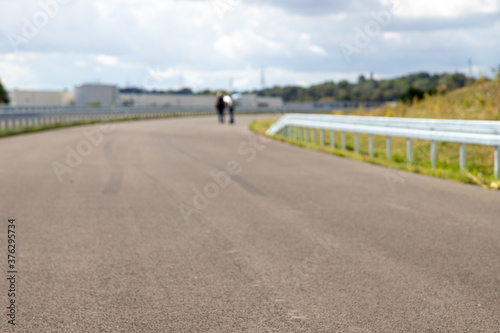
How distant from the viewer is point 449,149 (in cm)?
1580

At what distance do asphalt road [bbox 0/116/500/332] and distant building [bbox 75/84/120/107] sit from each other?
288ft

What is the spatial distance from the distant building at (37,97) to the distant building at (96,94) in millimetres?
5472

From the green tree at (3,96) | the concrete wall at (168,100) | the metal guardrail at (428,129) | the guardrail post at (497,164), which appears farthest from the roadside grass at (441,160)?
the concrete wall at (168,100)

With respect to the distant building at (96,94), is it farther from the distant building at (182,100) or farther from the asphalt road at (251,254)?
the asphalt road at (251,254)

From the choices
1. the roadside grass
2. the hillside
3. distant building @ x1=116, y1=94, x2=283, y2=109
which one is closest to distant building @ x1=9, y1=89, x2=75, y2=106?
distant building @ x1=116, y1=94, x2=283, y2=109

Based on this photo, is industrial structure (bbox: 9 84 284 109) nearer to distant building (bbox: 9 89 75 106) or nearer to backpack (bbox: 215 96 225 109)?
distant building (bbox: 9 89 75 106)

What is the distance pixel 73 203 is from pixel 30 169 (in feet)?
15.6

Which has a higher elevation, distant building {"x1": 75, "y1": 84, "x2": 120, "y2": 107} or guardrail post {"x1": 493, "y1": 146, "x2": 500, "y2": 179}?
distant building {"x1": 75, "y1": 84, "x2": 120, "y2": 107}

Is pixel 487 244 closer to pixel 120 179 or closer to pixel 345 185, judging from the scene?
pixel 345 185

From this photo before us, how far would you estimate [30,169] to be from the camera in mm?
13281

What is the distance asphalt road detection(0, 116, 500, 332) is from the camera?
4.29m

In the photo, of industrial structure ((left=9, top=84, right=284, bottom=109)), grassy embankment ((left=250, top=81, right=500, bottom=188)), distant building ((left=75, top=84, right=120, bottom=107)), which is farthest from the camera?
industrial structure ((left=9, top=84, right=284, bottom=109))

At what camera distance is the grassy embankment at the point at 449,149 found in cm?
1216

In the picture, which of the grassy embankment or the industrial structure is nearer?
the grassy embankment
